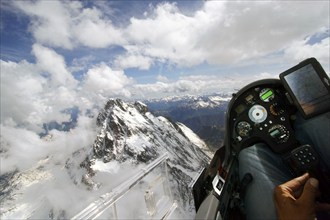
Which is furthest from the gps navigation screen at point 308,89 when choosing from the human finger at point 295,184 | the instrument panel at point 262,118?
the human finger at point 295,184

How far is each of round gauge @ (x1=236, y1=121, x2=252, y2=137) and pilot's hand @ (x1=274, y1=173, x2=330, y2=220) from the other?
54.3 inches

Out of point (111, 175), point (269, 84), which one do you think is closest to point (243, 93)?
point (269, 84)

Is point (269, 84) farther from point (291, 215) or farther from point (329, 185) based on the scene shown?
point (291, 215)

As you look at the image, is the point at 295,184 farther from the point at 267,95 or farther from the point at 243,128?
the point at 267,95

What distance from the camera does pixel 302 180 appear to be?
232cm

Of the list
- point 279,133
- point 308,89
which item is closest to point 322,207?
point 279,133

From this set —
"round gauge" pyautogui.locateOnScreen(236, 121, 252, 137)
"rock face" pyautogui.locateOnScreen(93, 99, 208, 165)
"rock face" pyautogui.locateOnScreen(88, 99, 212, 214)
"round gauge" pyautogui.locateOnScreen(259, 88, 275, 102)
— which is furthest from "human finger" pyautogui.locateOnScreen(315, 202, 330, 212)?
"rock face" pyautogui.locateOnScreen(93, 99, 208, 165)

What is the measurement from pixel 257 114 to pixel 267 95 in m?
0.30

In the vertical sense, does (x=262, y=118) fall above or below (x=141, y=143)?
below

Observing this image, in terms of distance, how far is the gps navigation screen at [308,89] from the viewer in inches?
115

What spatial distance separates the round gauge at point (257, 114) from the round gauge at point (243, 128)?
0.11 m

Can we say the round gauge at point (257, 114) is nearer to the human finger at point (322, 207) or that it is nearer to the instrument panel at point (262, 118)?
the instrument panel at point (262, 118)

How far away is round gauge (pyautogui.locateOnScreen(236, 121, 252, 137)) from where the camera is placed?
12.0 ft

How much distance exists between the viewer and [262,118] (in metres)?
3.68
